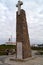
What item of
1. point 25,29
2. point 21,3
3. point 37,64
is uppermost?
point 21,3

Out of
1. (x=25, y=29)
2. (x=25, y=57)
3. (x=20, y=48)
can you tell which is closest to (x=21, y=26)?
(x=25, y=29)

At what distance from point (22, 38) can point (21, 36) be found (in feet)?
0.79

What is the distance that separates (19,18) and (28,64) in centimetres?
518

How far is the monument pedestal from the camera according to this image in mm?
13789

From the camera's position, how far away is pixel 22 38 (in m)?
13.9

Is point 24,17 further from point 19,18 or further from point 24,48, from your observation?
point 24,48

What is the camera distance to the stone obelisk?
13805mm

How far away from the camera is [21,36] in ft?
45.9

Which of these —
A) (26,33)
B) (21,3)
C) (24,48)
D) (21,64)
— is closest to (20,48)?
(24,48)

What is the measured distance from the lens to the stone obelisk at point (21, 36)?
543 inches

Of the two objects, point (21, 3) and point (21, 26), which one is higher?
point (21, 3)

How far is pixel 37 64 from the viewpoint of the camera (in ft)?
37.0

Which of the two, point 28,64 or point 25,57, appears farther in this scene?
point 25,57

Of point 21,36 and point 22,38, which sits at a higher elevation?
point 21,36
